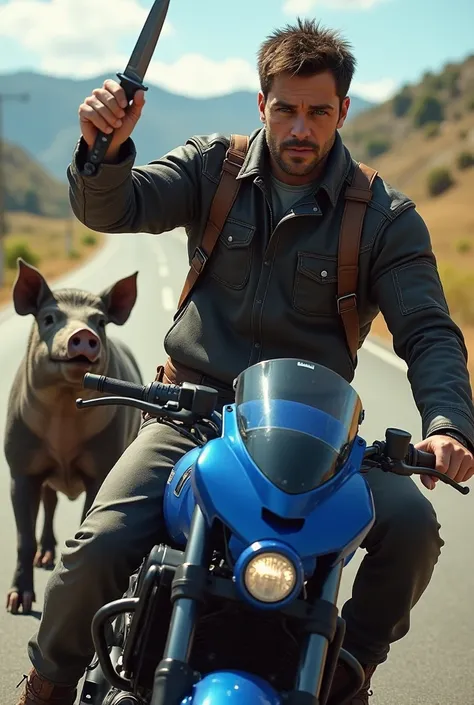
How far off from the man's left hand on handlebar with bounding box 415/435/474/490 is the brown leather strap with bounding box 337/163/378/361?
0.77 metres

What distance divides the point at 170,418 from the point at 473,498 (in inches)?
219

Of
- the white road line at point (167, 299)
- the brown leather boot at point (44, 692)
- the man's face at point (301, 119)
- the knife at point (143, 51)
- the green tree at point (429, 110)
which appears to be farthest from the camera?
the green tree at point (429, 110)

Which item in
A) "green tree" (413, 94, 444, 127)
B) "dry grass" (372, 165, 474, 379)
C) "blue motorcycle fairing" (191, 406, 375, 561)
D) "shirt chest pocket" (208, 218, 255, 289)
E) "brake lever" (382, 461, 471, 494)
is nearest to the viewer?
"blue motorcycle fairing" (191, 406, 375, 561)

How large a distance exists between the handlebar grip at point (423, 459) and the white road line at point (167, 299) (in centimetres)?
1743

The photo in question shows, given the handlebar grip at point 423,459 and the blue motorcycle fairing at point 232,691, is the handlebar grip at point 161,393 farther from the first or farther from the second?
the blue motorcycle fairing at point 232,691

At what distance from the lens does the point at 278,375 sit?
2.55 metres

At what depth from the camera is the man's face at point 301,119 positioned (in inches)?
137

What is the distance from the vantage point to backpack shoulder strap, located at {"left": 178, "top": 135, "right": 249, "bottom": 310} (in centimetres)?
368

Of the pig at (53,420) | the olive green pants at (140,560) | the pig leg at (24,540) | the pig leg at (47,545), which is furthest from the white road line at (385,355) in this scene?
the olive green pants at (140,560)

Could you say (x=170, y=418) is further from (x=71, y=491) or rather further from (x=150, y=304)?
(x=150, y=304)

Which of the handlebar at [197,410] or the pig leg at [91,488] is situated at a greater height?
the pig leg at [91,488]

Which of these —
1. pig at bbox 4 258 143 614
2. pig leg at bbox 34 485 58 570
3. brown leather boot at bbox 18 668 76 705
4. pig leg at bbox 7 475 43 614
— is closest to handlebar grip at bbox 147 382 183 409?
brown leather boot at bbox 18 668 76 705

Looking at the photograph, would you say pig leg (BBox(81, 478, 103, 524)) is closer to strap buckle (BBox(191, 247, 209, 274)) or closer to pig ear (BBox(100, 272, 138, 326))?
pig ear (BBox(100, 272, 138, 326))

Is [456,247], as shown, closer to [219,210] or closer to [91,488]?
[91,488]
